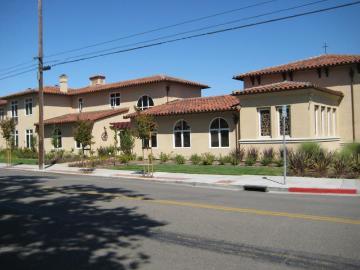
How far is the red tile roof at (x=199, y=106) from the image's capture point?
26359 mm

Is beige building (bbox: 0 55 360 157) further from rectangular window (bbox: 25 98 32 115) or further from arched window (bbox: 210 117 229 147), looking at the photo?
rectangular window (bbox: 25 98 32 115)

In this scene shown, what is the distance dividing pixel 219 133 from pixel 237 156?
9.29ft

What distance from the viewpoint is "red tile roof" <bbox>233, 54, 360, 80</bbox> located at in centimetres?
2514

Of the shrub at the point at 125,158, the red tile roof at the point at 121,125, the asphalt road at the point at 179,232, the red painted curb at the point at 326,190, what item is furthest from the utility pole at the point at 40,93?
the red painted curb at the point at 326,190

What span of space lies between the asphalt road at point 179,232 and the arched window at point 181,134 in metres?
15.4

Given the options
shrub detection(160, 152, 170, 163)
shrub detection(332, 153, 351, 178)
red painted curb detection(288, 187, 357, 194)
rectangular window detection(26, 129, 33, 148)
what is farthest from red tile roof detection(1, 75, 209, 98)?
red painted curb detection(288, 187, 357, 194)

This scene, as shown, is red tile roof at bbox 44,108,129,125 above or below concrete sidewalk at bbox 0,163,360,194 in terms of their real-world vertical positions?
above

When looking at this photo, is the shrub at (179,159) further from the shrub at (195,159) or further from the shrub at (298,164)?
the shrub at (298,164)

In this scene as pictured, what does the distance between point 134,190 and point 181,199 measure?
9.42 feet

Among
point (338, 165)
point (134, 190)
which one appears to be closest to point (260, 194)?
point (134, 190)

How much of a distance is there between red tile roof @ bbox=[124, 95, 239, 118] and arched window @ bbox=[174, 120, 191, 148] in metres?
1.10

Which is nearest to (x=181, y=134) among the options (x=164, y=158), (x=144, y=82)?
(x=164, y=158)

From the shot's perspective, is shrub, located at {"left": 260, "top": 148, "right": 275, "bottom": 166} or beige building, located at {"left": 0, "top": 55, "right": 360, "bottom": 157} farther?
beige building, located at {"left": 0, "top": 55, "right": 360, "bottom": 157}

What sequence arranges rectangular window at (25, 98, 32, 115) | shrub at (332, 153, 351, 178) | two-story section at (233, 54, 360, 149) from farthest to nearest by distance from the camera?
rectangular window at (25, 98, 32, 115) → two-story section at (233, 54, 360, 149) → shrub at (332, 153, 351, 178)
